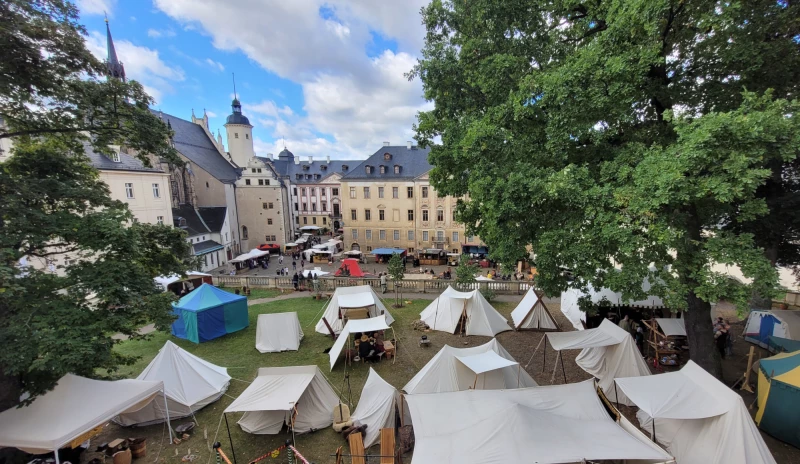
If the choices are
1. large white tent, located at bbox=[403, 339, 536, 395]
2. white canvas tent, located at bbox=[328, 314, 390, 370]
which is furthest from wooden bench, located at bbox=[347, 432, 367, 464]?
white canvas tent, located at bbox=[328, 314, 390, 370]

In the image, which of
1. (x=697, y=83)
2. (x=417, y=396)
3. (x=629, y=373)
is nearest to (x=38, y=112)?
(x=417, y=396)

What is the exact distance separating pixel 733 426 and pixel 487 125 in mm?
7908

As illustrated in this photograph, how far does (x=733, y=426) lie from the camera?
6.22 meters

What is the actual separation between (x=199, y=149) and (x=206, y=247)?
16189mm

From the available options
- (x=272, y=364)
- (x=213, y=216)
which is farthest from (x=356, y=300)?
(x=213, y=216)

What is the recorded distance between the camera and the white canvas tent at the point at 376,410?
319 inches

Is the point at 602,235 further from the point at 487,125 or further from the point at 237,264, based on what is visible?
the point at 237,264

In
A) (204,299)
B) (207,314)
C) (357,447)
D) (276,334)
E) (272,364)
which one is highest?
(204,299)

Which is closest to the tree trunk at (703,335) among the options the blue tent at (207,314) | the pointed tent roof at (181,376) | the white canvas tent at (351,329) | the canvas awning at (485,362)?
the canvas awning at (485,362)

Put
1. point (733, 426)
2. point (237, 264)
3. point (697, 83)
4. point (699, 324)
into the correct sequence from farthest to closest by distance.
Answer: point (237, 264) → point (699, 324) → point (697, 83) → point (733, 426)

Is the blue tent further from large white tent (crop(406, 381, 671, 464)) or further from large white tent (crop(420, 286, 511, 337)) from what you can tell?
large white tent (crop(406, 381, 671, 464))

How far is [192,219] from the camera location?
33594 millimetres

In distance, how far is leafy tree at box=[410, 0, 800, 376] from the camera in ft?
20.4

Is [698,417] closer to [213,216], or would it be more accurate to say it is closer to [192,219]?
[192,219]
